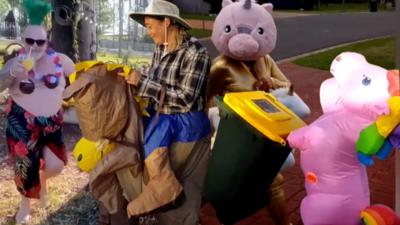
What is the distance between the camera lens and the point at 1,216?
4.16 meters

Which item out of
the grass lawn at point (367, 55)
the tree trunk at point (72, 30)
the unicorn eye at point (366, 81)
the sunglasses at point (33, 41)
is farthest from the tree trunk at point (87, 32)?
the grass lawn at point (367, 55)

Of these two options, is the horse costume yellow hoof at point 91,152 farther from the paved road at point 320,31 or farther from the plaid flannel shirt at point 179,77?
the paved road at point 320,31

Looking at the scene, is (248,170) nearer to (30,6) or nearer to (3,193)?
(30,6)

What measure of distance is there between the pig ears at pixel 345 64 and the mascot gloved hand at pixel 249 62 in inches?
28.2

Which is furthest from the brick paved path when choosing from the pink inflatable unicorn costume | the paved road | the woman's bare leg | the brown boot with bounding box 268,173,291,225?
the paved road

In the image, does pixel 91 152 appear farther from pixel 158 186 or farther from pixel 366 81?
pixel 366 81

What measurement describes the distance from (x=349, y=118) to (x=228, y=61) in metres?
1.14

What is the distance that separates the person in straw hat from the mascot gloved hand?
2.35 feet

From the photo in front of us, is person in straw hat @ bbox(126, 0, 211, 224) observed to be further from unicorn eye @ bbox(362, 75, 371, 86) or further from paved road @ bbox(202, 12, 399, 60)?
paved road @ bbox(202, 12, 399, 60)

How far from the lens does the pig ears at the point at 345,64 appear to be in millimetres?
3092

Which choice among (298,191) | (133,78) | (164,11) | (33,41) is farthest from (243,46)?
(298,191)

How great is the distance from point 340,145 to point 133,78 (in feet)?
3.64

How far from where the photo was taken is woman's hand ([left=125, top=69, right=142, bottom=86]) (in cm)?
307

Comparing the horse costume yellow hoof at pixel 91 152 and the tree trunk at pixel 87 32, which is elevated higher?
the tree trunk at pixel 87 32
